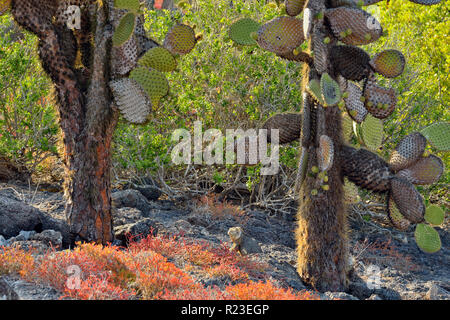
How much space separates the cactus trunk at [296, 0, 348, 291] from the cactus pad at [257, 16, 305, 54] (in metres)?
0.26

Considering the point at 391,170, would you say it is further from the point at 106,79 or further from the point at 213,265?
the point at 106,79

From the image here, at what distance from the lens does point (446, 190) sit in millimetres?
7734

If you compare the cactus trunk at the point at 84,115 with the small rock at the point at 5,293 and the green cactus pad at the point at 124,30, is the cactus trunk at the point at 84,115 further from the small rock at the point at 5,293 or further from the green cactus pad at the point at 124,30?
the small rock at the point at 5,293

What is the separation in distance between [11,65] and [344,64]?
4.61 meters

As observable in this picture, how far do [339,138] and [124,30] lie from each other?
1.91 meters

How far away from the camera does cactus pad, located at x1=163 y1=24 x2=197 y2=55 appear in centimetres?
488

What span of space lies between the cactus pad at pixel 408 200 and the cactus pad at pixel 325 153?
0.58m

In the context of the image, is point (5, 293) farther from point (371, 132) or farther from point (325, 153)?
point (371, 132)

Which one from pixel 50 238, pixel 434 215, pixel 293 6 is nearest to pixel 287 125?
pixel 293 6

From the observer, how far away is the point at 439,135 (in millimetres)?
4508

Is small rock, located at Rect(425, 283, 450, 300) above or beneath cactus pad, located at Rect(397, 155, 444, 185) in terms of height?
beneath

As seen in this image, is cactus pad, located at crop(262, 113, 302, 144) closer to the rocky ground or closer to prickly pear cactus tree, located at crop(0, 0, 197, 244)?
prickly pear cactus tree, located at crop(0, 0, 197, 244)

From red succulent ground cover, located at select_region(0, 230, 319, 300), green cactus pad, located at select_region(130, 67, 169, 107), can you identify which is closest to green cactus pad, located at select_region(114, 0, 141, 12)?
green cactus pad, located at select_region(130, 67, 169, 107)
